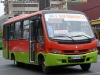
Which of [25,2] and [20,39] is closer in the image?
[20,39]

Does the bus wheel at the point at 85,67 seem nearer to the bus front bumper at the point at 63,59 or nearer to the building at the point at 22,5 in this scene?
the bus front bumper at the point at 63,59

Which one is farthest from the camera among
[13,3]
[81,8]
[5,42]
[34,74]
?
[13,3]

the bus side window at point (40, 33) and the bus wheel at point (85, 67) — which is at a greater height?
the bus side window at point (40, 33)

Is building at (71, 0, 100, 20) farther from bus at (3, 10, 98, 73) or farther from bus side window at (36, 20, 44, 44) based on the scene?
bus side window at (36, 20, 44, 44)

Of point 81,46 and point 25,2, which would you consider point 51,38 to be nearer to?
point 81,46

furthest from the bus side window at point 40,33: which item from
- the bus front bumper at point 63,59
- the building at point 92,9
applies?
the building at point 92,9

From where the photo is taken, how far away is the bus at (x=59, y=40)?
38.0 ft

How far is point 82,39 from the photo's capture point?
467 inches

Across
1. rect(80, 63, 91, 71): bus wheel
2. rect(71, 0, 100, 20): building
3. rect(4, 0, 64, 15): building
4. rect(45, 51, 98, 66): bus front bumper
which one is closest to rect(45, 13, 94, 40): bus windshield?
rect(45, 51, 98, 66): bus front bumper

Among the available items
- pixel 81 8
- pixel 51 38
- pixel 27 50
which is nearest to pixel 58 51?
pixel 51 38

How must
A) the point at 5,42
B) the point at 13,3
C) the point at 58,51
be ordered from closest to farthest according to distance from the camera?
the point at 58,51 → the point at 5,42 → the point at 13,3

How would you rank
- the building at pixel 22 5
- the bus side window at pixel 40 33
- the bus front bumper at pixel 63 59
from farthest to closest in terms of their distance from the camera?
the building at pixel 22 5, the bus side window at pixel 40 33, the bus front bumper at pixel 63 59

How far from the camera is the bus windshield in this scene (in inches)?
467

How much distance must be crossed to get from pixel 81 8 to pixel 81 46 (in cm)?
3875
